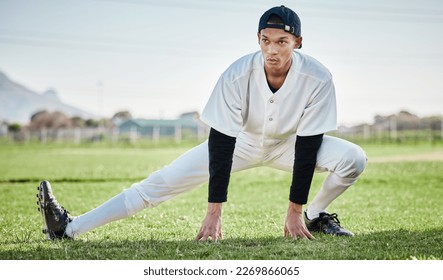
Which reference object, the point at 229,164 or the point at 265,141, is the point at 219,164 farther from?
the point at 265,141

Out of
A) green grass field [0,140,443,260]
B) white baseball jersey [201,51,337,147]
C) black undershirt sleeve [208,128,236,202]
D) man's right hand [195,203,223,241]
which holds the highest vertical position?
white baseball jersey [201,51,337,147]

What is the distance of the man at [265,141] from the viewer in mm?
3227

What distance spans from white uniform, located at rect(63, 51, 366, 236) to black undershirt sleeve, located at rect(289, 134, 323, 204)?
0.06 metres

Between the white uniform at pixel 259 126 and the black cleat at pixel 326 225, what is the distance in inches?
7.6

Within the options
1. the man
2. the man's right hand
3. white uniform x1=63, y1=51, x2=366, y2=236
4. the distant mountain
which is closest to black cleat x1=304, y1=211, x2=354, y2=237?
the man

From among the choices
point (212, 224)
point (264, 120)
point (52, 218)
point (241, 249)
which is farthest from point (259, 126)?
point (52, 218)

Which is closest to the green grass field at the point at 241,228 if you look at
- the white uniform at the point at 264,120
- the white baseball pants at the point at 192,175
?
the white baseball pants at the point at 192,175

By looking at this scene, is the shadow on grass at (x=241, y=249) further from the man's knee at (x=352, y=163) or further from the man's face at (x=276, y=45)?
the man's face at (x=276, y=45)

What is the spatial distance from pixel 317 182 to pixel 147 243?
4893mm

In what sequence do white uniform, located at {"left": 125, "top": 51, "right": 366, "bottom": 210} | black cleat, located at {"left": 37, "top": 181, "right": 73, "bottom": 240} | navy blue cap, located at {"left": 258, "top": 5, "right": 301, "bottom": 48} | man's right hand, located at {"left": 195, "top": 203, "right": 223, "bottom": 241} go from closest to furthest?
1. navy blue cap, located at {"left": 258, "top": 5, "right": 301, "bottom": 48}
2. man's right hand, located at {"left": 195, "top": 203, "right": 223, "bottom": 241}
3. white uniform, located at {"left": 125, "top": 51, "right": 366, "bottom": 210}
4. black cleat, located at {"left": 37, "top": 181, "right": 73, "bottom": 240}

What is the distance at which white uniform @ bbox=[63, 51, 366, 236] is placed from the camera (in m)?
3.33

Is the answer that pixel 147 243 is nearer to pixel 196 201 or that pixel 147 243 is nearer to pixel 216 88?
pixel 216 88

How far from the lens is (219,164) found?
3223mm

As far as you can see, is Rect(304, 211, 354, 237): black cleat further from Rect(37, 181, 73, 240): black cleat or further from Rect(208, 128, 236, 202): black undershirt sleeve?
Rect(37, 181, 73, 240): black cleat
